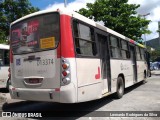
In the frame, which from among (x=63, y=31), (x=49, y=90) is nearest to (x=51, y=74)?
(x=49, y=90)

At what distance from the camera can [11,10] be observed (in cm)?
2662

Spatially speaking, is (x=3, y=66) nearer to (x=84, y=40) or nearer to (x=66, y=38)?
(x=84, y=40)

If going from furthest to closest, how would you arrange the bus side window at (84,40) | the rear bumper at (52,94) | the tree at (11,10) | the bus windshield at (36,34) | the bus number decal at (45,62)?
the tree at (11,10)
the bus side window at (84,40)
the bus windshield at (36,34)
the bus number decal at (45,62)
the rear bumper at (52,94)

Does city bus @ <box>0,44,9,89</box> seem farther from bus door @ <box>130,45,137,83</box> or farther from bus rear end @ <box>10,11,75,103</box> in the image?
bus door @ <box>130,45,137,83</box>

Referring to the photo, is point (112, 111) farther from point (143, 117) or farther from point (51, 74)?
point (51, 74)

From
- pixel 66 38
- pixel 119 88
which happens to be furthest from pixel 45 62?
pixel 119 88

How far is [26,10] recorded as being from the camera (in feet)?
88.4

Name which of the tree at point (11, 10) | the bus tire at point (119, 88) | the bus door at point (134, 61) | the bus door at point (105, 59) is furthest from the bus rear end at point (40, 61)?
the tree at point (11, 10)

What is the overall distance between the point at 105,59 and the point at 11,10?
19011 millimetres

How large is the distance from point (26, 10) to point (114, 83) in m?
18.6

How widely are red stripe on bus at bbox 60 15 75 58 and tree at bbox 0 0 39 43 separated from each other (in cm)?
1960

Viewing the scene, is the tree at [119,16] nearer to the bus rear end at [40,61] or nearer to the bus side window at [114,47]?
the bus side window at [114,47]

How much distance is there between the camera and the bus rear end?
23.2ft

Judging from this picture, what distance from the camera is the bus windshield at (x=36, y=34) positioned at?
7.40m
